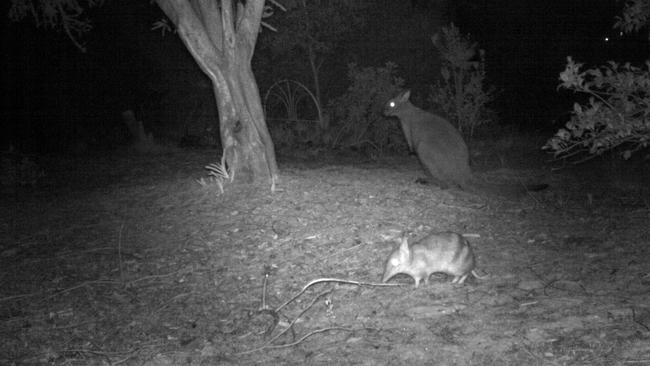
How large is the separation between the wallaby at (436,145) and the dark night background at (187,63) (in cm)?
833

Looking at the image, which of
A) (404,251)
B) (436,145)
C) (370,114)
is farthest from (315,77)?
(404,251)

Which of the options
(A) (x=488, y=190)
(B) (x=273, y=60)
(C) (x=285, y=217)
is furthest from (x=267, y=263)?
(B) (x=273, y=60)

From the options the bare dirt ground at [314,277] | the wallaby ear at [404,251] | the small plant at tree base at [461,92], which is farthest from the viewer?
the small plant at tree base at [461,92]

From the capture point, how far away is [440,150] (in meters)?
9.24

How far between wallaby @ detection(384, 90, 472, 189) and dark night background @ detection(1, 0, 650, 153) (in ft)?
27.3

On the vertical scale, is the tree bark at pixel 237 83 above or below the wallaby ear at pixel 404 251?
above

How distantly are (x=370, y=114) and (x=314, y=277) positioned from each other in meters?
9.64

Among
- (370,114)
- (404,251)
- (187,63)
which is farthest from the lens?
(187,63)

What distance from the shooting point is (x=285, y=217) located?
7289 mm

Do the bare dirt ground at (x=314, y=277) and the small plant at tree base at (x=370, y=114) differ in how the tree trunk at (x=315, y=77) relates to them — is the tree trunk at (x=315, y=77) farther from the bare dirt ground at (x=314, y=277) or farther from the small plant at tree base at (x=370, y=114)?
the bare dirt ground at (x=314, y=277)

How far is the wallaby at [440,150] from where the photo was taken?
9000 mm

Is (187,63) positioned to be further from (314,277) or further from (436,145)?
(314,277)

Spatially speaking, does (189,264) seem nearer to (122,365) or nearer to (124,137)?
(122,365)

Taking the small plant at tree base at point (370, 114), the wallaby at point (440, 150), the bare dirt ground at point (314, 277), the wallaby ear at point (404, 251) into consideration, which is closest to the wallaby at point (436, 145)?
the wallaby at point (440, 150)
